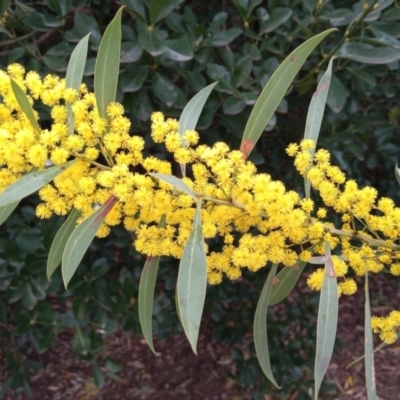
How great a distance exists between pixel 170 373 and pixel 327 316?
2.21m

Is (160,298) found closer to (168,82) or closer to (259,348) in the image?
(168,82)

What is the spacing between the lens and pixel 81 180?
959mm

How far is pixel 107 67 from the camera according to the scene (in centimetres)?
108

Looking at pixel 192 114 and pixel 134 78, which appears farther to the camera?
pixel 134 78

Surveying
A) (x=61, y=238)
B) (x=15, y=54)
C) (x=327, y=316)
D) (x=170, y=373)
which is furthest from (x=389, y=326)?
(x=170, y=373)

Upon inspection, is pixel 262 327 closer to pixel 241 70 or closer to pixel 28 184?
pixel 28 184

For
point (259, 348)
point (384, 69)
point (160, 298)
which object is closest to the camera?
point (259, 348)

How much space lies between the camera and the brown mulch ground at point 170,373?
2.94 metres

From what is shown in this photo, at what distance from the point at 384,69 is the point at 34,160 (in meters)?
1.48

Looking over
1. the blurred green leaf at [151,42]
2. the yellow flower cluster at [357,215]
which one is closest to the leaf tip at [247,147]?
the yellow flower cluster at [357,215]

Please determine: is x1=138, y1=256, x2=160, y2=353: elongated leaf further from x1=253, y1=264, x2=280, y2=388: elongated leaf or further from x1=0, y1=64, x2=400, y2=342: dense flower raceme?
x1=253, y1=264, x2=280, y2=388: elongated leaf

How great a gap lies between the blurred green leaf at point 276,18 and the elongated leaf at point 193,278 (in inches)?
43.4

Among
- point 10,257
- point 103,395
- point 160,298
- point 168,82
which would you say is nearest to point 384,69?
point 168,82

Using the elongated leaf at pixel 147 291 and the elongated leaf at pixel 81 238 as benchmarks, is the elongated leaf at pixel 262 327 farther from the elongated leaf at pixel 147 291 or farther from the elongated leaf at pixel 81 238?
the elongated leaf at pixel 81 238
